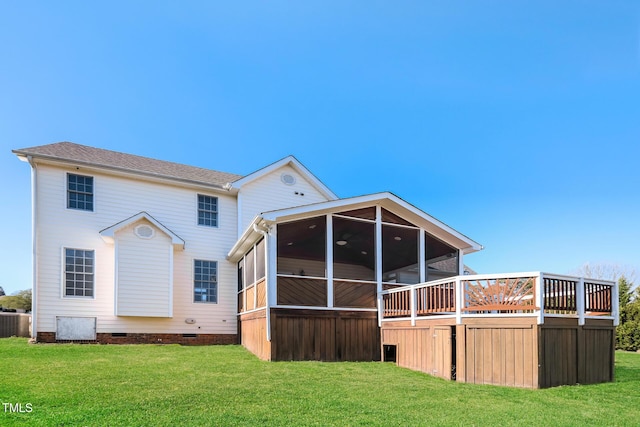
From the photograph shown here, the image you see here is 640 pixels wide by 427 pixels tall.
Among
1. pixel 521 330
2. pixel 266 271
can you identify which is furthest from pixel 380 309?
pixel 521 330

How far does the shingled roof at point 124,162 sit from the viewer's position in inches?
505

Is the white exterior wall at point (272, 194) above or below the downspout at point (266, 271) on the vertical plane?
above

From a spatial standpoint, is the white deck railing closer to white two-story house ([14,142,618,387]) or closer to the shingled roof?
white two-story house ([14,142,618,387])

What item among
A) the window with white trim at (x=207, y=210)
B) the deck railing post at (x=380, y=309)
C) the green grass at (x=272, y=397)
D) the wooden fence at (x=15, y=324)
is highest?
the window with white trim at (x=207, y=210)

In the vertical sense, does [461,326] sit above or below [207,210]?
below

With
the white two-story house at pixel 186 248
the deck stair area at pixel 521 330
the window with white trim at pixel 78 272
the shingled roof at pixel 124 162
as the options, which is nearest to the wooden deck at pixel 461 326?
the deck stair area at pixel 521 330

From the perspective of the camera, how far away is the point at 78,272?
1271cm

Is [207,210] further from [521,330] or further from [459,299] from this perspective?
[521,330]

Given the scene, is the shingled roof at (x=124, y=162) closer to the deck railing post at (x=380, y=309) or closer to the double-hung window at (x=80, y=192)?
the double-hung window at (x=80, y=192)

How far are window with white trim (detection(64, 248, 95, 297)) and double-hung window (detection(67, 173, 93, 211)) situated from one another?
142cm

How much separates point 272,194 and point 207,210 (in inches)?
97.6

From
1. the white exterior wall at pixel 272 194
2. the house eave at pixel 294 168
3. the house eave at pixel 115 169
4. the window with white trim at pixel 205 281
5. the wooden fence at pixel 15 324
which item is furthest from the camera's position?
the wooden fence at pixel 15 324

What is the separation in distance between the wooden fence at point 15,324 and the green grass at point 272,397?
345 inches

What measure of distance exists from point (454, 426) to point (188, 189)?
1227cm
